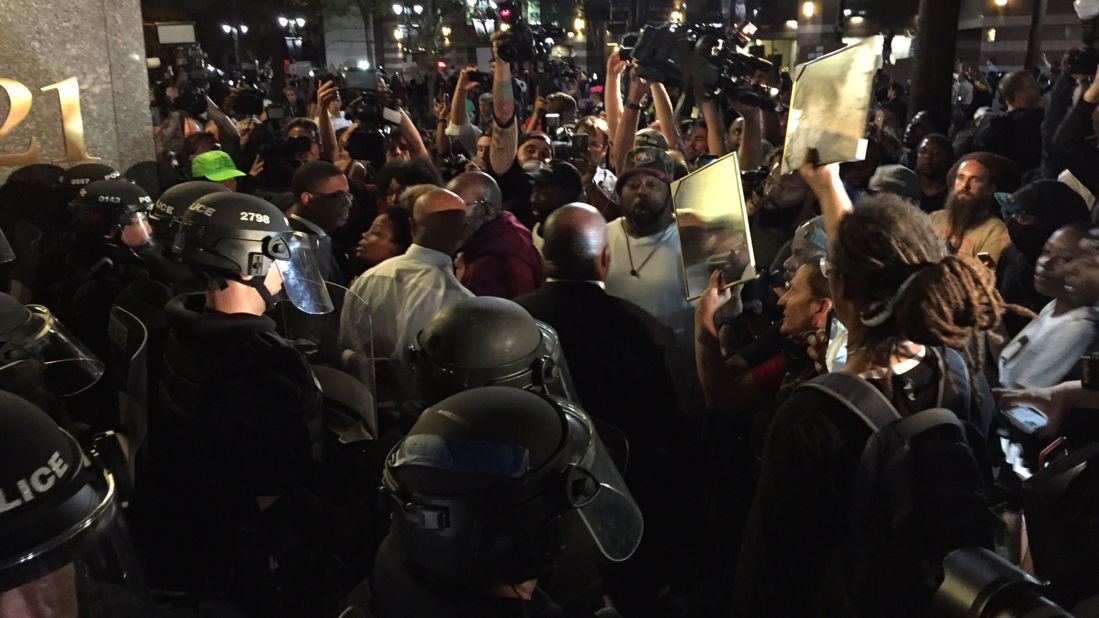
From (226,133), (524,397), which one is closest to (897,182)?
(524,397)

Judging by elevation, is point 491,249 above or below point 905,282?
below

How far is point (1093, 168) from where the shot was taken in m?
5.57

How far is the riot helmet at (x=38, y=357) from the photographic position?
2.29 m

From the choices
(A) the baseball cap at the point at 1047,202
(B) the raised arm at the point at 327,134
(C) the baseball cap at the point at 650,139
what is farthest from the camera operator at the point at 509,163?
(A) the baseball cap at the point at 1047,202

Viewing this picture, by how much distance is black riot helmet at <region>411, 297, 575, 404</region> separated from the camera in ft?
7.48

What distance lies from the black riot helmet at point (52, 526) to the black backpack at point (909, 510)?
1.33 meters

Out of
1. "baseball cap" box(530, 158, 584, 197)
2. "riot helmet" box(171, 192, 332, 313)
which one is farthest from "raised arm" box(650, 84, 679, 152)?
"riot helmet" box(171, 192, 332, 313)

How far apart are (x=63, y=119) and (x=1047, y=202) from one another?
5.20 metres

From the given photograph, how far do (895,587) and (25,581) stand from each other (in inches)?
57.4

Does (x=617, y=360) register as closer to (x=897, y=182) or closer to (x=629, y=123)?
(x=897, y=182)

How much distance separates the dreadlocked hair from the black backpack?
0.20 m

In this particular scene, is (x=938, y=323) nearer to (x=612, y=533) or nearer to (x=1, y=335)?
(x=612, y=533)

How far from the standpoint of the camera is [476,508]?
4.84 feet

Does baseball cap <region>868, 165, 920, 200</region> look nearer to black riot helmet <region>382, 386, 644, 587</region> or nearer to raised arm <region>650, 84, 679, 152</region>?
raised arm <region>650, 84, 679, 152</region>
